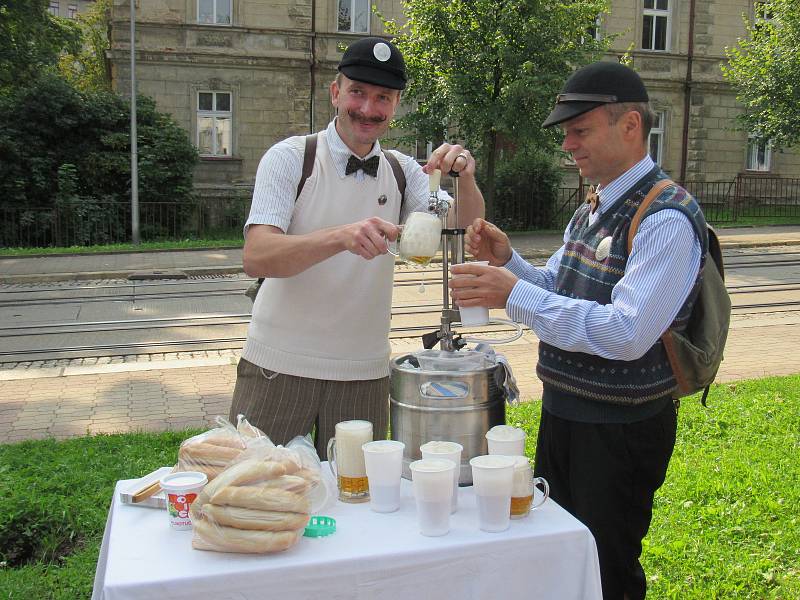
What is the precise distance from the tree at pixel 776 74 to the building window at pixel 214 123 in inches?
588

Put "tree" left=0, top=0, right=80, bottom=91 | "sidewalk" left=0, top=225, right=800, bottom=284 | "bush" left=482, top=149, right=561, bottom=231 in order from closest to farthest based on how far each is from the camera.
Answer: "sidewalk" left=0, top=225, right=800, bottom=284 < "tree" left=0, top=0, right=80, bottom=91 < "bush" left=482, top=149, right=561, bottom=231

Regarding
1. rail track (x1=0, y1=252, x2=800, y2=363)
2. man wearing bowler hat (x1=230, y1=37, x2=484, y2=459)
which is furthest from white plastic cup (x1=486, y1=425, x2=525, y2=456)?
rail track (x1=0, y1=252, x2=800, y2=363)

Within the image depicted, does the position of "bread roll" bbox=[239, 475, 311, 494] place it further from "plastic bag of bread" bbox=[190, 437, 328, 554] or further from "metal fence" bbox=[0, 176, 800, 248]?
"metal fence" bbox=[0, 176, 800, 248]

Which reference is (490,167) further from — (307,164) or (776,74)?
(307,164)

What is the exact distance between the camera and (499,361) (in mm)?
2459

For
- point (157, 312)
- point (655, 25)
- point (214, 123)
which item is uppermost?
point (655, 25)

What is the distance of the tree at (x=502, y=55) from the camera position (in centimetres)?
1819

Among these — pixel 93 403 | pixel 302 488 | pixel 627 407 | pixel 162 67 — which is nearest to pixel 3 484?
pixel 93 403

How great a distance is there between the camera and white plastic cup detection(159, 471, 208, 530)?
6.72ft

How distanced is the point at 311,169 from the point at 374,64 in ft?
1.47

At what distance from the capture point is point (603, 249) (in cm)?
259

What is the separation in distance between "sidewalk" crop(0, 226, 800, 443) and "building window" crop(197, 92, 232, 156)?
1668 centimetres

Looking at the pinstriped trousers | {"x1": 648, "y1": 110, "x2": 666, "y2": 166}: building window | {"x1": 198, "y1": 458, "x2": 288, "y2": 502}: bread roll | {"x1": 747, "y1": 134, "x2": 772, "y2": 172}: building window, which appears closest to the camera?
{"x1": 198, "y1": 458, "x2": 288, "y2": 502}: bread roll

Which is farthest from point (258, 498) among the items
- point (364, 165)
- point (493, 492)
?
point (364, 165)
